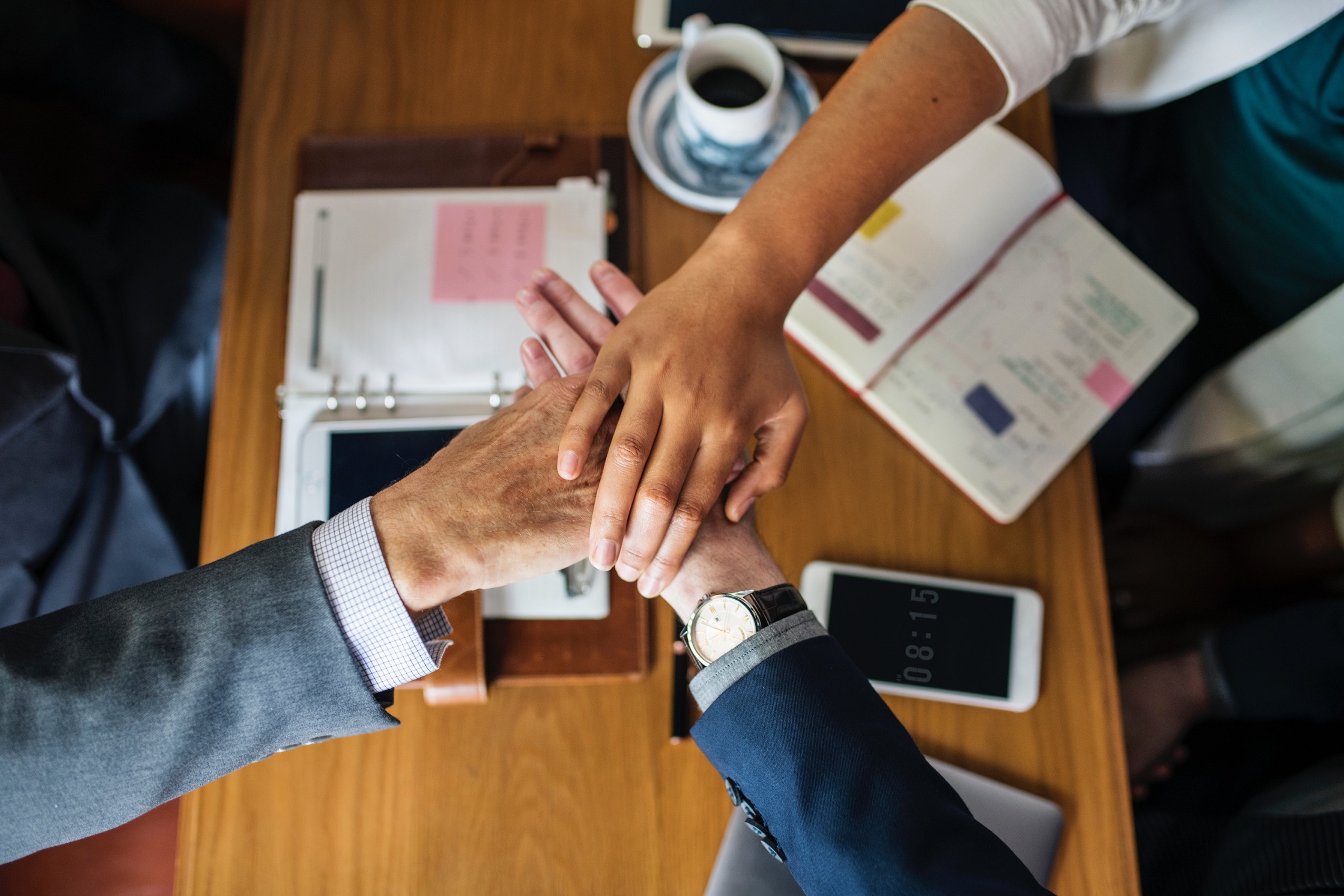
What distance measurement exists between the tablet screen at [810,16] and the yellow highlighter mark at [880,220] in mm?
224

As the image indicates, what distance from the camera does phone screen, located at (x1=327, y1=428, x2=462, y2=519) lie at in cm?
82

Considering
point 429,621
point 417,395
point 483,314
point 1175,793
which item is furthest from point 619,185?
point 1175,793

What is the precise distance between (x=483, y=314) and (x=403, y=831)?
54cm

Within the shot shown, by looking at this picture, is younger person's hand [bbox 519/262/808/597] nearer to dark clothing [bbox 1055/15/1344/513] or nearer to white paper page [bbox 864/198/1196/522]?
white paper page [bbox 864/198/1196/522]

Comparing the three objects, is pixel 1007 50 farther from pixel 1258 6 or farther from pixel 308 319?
pixel 308 319

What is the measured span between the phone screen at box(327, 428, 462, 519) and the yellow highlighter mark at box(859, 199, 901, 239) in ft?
1.71

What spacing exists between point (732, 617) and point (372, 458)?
423 millimetres

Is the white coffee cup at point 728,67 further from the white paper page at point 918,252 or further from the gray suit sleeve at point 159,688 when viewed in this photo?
the gray suit sleeve at point 159,688

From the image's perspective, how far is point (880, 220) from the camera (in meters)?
0.92

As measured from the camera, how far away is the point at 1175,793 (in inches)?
46.4

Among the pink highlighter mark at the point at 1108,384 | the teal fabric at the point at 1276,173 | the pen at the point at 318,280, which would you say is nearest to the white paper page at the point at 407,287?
the pen at the point at 318,280

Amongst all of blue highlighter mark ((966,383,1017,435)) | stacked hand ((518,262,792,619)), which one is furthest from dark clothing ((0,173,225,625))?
blue highlighter mark ((966,383,1017,435))

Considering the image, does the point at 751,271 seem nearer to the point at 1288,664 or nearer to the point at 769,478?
the point at 769,478

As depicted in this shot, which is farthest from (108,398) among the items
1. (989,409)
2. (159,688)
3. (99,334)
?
(989,409)
